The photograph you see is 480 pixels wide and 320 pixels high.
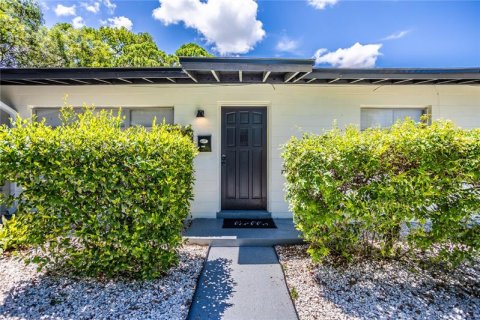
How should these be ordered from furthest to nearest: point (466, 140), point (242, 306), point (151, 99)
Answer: point (151, 99) < point (466, 140) < point (242, 306)

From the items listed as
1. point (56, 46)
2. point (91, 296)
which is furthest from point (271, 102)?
point (56, 46)

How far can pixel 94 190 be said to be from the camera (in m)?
2.52

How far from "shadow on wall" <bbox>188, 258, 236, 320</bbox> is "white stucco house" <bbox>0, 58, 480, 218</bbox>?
6.27 feet

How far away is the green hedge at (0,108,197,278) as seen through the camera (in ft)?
8.20

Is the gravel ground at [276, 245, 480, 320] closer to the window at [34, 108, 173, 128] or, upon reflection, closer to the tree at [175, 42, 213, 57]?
the window at [34, 108, 173, 128]

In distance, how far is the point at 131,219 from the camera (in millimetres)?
2645

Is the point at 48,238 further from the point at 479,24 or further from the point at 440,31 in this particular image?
the point at 479,24

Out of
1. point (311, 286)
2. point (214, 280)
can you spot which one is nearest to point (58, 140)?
point (214, 280)

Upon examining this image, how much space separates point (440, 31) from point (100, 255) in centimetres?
899

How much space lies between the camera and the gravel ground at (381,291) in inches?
91.7

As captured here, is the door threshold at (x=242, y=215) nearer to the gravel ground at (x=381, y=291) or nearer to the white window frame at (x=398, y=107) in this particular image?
the gravel ground at (x=381, y=291)

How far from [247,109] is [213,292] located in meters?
3.56

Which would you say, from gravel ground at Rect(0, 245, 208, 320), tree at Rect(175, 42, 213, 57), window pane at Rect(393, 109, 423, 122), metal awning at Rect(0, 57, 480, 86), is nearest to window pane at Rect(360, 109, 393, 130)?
window pane at Rect(393, 109, 423, 122)

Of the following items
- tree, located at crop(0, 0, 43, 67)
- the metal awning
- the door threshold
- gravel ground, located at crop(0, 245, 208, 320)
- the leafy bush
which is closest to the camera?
gravel ground, located at crop(0, 245, 208, 320)
